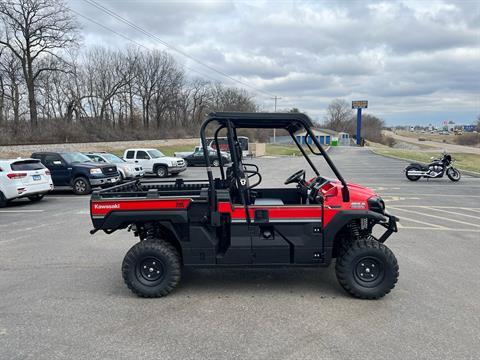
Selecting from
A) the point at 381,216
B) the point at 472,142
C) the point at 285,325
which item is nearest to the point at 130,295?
the point at 285,325

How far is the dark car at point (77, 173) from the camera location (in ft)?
43.4

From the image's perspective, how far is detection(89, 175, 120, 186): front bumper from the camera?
1316cm

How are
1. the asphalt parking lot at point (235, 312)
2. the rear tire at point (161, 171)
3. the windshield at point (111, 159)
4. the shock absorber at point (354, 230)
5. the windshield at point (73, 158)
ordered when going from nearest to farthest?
the asphalt parking lot at point (235, 312), the shock absorber at point (354, 230), the windshield at point (73, 158), the windshield at point (111, 159), the rear tire at point (161, 171)

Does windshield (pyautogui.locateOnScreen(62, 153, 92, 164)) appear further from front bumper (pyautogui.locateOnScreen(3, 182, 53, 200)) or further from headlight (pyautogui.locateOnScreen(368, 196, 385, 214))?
headlight (pyautogui.locateOnScreen(368, 196, 385, 214))

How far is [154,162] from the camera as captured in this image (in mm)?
20000

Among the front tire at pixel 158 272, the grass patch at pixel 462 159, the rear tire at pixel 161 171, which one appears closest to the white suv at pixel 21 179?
the front tire at pixel 158 272

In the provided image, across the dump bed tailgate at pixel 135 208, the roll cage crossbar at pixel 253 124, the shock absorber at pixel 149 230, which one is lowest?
the shock absorber at pixel 149 230

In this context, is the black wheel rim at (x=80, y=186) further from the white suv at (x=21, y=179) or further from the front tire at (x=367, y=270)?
the front tire at (x=367, y=270)

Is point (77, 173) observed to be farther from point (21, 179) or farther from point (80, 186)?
point (21, 179)

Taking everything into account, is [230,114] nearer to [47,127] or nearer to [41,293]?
[41,293]

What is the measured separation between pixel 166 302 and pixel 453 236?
18.3 feet

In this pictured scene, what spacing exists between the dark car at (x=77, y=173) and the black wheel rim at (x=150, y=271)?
9726 mm

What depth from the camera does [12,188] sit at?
1050 cm

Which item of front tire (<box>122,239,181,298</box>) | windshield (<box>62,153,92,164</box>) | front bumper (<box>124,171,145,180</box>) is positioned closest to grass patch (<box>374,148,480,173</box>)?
front bumper (<box>124,171,145,180</box>)
